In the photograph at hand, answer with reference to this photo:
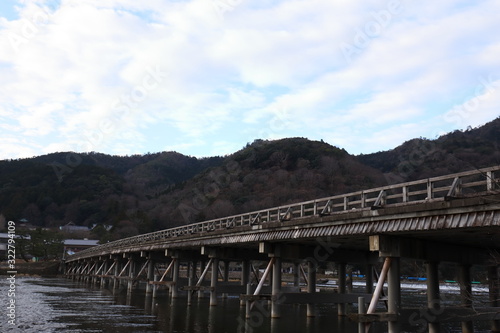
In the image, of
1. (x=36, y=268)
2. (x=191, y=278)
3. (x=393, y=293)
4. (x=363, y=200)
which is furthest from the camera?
(x=36, y=268)

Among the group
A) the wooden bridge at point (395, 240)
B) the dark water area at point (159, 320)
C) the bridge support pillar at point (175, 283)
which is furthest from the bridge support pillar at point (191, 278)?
the wooden bridge at point (395, 240)

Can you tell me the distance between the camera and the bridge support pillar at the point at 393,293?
15508mm

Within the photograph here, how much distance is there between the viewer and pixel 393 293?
15953 millimetres

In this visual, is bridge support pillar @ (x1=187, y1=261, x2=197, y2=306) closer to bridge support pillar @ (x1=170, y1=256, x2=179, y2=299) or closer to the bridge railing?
bridge support pillar @ (x1=170, y1=256, x2=179, y2=299)

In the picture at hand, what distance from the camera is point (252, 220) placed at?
26.5 m

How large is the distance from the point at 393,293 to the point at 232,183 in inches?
4832

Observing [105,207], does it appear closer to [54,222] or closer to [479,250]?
[54,222]

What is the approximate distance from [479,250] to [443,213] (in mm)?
8863

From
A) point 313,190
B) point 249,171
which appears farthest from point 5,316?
point 249,171

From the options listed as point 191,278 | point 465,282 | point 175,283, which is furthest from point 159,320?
point 465,282

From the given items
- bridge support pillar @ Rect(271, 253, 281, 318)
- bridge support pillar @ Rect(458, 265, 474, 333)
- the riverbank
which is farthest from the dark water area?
the riverbank

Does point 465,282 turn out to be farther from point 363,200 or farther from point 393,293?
point 363,200

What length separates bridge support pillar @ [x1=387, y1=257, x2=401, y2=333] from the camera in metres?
15.5

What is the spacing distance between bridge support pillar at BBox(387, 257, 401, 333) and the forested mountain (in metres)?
85.6
